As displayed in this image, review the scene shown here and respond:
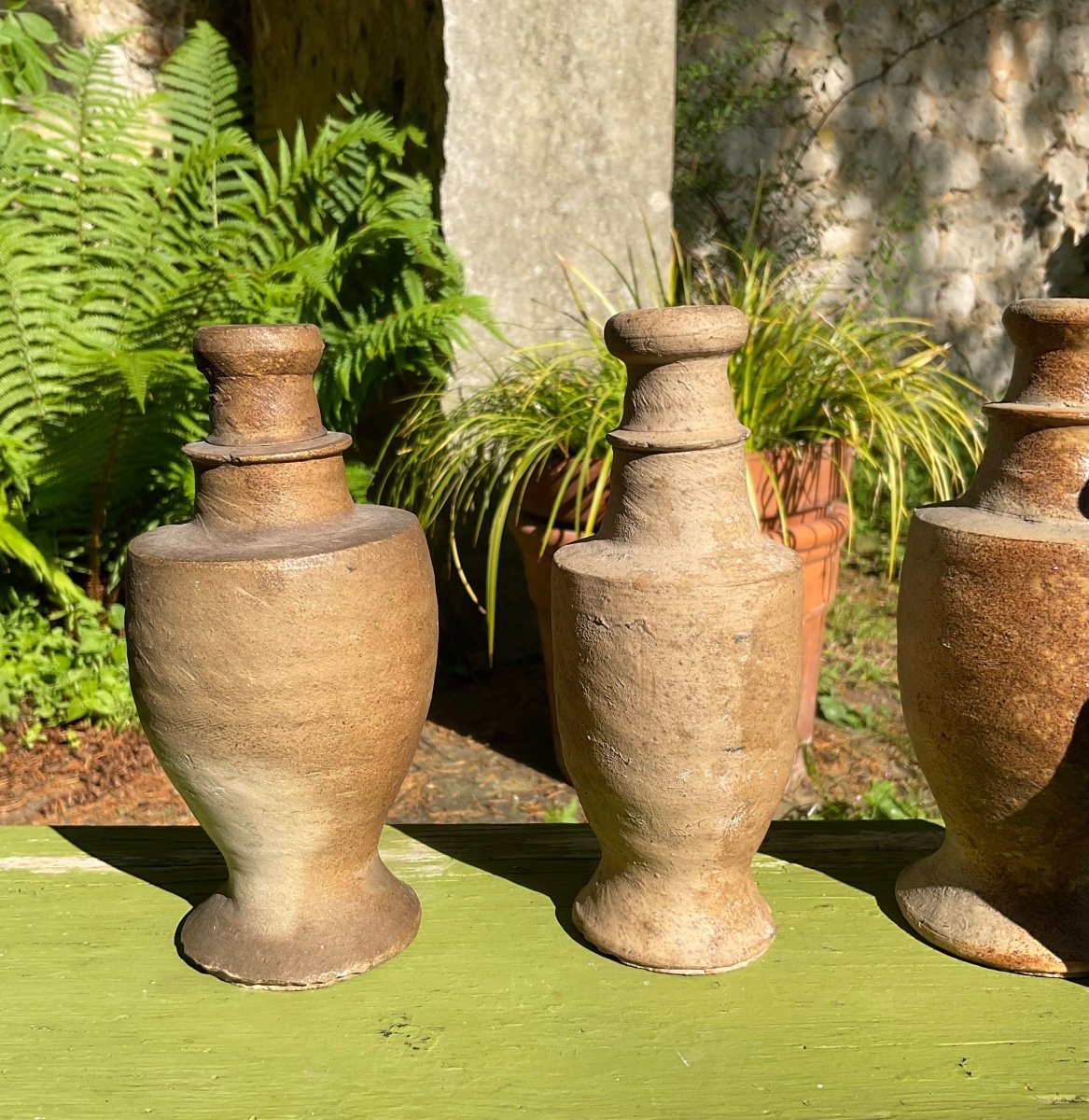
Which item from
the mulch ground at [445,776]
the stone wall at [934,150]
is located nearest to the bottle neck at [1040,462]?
the mulch ground at [445,776]

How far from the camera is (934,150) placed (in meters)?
4.39

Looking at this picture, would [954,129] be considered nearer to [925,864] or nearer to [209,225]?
[209,225]

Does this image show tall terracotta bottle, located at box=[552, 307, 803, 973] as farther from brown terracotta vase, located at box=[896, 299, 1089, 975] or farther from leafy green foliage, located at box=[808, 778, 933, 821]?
leafy green foliage, located at box=[808, 778, 933, 821]

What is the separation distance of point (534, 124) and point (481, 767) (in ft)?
5.97

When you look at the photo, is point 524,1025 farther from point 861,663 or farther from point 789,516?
point 861,663

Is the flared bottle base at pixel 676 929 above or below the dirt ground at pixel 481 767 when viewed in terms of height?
above

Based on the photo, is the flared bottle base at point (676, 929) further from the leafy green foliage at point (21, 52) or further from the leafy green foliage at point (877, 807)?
the leafy green foliage at point (21, 52)

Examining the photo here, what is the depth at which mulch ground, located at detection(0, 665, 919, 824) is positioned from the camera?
279 cm

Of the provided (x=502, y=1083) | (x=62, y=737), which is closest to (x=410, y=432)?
(x=62, y=737)

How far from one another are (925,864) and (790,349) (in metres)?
1.66

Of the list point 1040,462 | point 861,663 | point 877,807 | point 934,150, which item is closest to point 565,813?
point 877,807

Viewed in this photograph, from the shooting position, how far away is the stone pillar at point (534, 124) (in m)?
3.03

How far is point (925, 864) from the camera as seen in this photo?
1517 millimetres

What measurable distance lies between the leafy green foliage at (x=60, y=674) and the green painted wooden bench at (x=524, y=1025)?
1421 mm
